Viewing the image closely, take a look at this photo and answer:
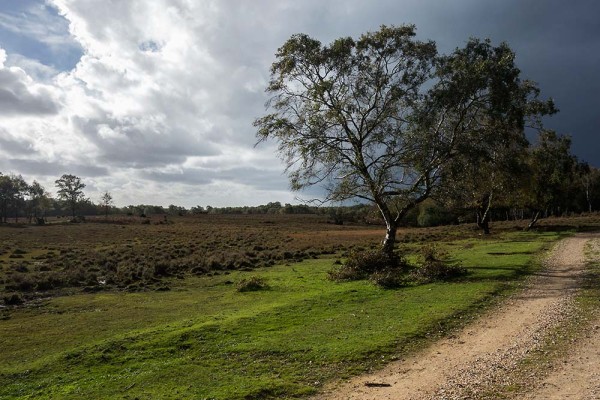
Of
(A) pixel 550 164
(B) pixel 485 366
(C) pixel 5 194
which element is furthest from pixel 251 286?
(C) pixel 5 194

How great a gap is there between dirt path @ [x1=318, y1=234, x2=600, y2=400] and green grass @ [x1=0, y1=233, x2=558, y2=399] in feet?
2.25

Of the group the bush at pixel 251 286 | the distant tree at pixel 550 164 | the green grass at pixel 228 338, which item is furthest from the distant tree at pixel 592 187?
the bush at pixel 251 286

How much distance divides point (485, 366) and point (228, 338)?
6.95 metres

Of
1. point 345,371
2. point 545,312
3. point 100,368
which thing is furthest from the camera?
point 545,312

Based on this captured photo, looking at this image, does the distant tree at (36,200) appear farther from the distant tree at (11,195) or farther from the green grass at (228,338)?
the green grass at (228,338)

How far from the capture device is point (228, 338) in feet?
42.7

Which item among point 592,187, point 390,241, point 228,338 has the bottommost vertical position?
point 228,338

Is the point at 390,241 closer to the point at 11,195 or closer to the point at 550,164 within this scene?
the point at 550,164

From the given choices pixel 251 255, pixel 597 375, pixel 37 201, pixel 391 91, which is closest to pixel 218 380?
pixel 597 375

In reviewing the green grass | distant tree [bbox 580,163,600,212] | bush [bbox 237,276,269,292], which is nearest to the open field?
the green grass

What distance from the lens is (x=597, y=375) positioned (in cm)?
823

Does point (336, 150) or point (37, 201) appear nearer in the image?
point (336, 150)

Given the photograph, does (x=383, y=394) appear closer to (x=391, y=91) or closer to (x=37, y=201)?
(x=391, y=91)

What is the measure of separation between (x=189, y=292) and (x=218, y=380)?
1526 centimetres
